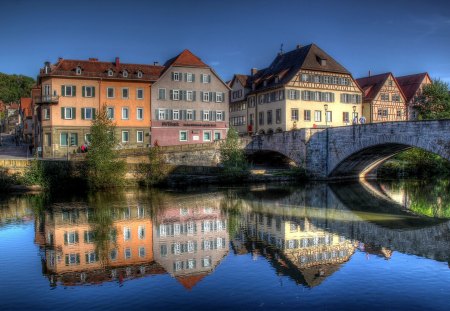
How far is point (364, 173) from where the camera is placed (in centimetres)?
5041

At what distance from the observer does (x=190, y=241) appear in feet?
70.4

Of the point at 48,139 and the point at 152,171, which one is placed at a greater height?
the point at 48,139

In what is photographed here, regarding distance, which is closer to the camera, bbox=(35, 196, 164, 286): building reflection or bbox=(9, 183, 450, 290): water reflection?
bbox=(35, 196, 164, 286): building reflection

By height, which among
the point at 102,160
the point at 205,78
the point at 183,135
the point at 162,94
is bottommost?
the point at 102,160

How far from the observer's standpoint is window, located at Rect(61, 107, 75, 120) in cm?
5020

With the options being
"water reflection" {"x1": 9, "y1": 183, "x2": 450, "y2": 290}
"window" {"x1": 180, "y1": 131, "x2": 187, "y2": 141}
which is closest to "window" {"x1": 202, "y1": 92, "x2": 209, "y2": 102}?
"window" {"x1": 180, "y1": 131, "x2": 187, "y2": 141}

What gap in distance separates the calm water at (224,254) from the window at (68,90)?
19.6 m

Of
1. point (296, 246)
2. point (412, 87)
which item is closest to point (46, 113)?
point (296, 246)

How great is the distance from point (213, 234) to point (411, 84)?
62.2 m

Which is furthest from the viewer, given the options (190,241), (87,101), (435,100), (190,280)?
(435,100)

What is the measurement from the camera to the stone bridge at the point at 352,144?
3478 centimetres

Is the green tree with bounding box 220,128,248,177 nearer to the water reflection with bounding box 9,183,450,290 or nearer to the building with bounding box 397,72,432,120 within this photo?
the water reflection with bounding box 9,183,450,290

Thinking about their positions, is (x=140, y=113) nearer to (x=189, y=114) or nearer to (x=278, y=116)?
(x=189, y=114)

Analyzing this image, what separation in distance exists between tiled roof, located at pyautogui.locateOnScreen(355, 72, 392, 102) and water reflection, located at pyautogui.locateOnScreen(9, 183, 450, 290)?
3475cm
